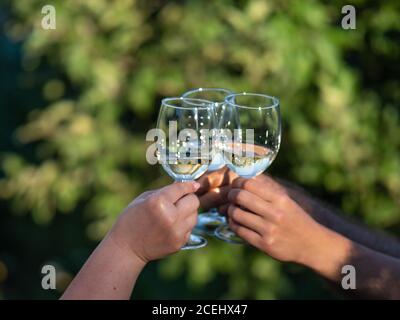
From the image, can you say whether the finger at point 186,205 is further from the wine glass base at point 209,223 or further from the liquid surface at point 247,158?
the wine glass base at point 209,223

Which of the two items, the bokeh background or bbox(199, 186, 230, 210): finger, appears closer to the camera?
bbox(199, 186, 230, 210): finger

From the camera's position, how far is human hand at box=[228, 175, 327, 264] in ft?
6.55

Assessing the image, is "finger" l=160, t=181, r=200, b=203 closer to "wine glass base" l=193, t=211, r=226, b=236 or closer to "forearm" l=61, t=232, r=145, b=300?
"forearm" l=61, t=232, r=145, b=300

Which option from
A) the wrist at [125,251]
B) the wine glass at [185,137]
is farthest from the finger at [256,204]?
the wrist at [125,251]

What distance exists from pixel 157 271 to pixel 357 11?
1618 millimetres

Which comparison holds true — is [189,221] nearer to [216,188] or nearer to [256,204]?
Answer: [256,204]

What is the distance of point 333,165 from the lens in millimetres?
3238

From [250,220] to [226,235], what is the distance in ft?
1.04

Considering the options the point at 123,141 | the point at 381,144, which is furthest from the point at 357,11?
the point at 123,141

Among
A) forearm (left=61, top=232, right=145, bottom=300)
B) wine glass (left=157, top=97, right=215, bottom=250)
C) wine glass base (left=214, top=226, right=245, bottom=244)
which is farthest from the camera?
wine glass base (left=214, top=226, right=245, bottom=244)

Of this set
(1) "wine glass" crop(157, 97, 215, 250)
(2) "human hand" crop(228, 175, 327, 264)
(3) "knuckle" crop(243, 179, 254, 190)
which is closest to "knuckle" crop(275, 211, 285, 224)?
(2) "human hand" crop(228, 175, 327, 264)

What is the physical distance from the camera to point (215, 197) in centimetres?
231

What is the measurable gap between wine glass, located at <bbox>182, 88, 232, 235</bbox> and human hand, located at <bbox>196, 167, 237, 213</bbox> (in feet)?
0.27

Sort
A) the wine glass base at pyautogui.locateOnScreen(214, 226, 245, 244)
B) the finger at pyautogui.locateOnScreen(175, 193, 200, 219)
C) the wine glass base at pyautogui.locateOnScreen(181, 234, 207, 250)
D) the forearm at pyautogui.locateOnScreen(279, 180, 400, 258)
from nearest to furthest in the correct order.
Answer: the finger at pyautogui.locateOnScreen(175, 193, 200, 219) → the wine glass base at pyautogui.locateOnScreen(181, 234, 207, 250) → the wine glass base at pyautogui.locateOnScreen(214, 226, 245, 244) → the forearm at pyautogui.locateOnScreen(279, 180, 400, 258)
